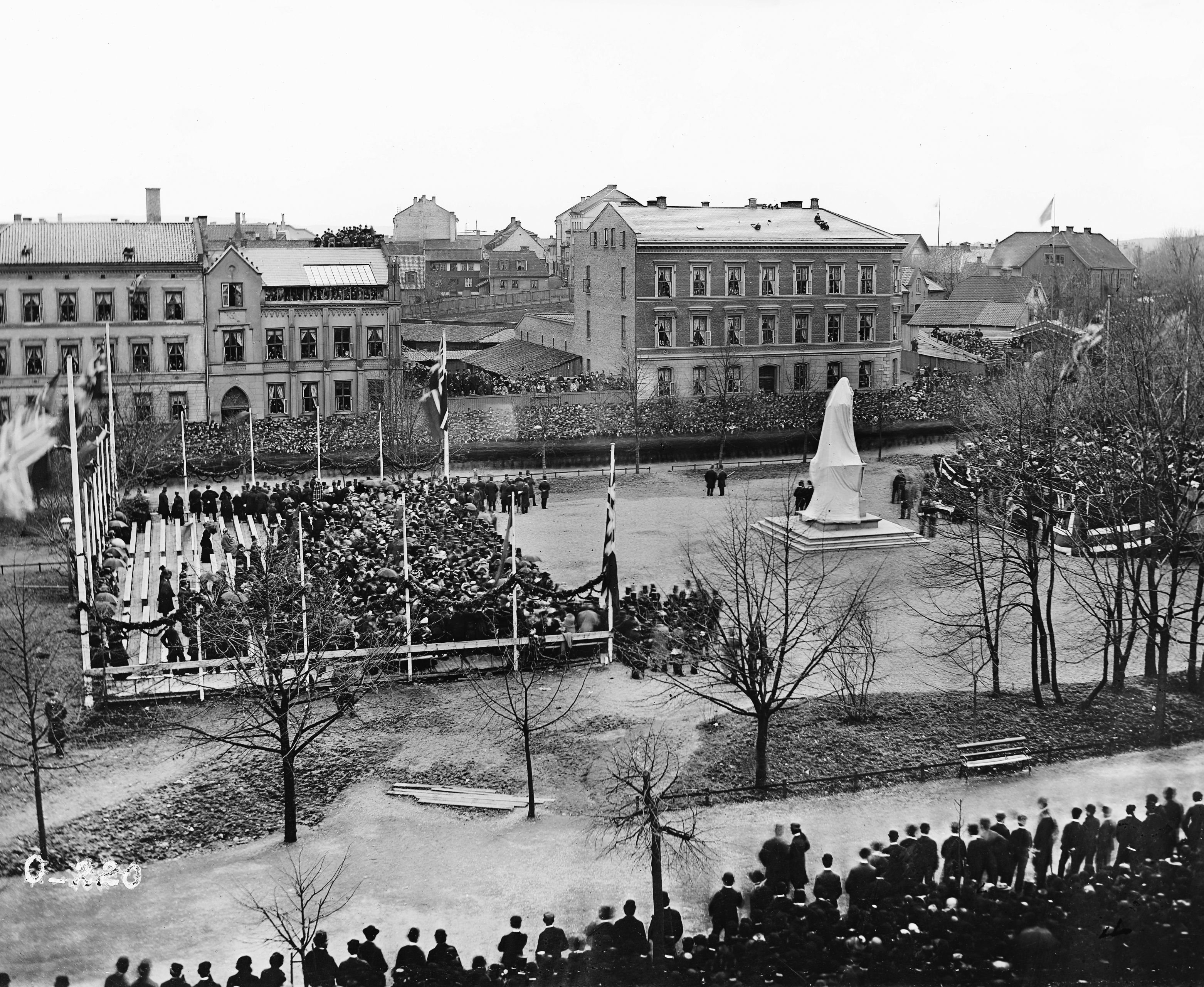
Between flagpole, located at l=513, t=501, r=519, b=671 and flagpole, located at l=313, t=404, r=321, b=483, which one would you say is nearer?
flagpole, located at l=513, t=501, r=519, b=671

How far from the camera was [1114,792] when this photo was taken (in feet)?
67.1

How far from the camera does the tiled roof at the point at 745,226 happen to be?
215 ft

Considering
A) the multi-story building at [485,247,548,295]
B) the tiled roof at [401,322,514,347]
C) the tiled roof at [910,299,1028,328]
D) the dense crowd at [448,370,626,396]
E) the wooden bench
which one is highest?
the multi-story building at [485,247,548,295]

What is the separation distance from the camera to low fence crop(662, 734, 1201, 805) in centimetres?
2027

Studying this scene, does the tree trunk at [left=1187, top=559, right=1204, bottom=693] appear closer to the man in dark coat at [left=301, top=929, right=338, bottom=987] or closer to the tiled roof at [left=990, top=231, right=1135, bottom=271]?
the man in dark coat at [left=301, top=929, right=338, bottom=987]

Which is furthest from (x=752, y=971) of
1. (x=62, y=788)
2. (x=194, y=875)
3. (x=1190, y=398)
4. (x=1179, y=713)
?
(x=1190, y=398)

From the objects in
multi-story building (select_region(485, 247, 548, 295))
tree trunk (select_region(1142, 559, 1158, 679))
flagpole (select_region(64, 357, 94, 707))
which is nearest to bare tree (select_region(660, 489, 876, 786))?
tree trunk (select_region(1142, 559, 1158, 679))

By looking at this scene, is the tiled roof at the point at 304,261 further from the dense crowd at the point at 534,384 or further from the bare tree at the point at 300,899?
the bare tree at the point at 300,899

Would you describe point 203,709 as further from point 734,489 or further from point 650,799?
point 734,489

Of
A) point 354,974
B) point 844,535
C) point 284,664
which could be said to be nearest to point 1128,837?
point 354,974

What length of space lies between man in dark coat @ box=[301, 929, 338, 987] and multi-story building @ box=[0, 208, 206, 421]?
1324 inches

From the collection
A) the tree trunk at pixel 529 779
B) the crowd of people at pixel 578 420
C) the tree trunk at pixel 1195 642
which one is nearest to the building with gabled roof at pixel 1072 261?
the crowd of people at pixel 578 420

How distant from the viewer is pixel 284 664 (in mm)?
21438

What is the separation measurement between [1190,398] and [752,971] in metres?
24.1
